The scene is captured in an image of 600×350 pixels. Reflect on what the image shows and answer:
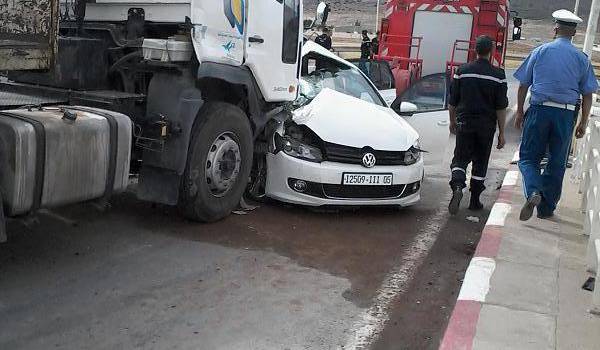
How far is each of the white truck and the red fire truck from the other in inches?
326

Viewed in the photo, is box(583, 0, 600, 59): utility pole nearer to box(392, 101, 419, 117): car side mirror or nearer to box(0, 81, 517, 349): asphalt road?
box(392, 101, 419, 117): car side mirror

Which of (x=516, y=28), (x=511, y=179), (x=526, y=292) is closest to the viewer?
(x=526, y=292)

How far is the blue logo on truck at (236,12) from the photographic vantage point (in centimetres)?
576

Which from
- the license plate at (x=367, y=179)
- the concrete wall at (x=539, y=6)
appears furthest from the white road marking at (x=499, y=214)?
the concrete wall at (x=539, y=6)

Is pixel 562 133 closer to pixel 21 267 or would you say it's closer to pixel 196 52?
pixel 196 52

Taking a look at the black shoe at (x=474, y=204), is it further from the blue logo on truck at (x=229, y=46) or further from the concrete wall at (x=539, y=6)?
the concrete wall at (x=539, y=6)

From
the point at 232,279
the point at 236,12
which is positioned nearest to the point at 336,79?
the point at 236,12

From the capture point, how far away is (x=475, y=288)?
4.50m

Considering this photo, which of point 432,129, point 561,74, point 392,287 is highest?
point 561,74

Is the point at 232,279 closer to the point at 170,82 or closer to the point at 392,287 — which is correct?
the point at 392,287

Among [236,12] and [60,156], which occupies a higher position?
[236,12]

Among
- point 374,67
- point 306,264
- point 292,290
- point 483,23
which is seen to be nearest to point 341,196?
point 306,264

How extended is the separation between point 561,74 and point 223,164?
312 cm

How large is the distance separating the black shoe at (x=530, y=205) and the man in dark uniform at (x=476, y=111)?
92 centimetres
